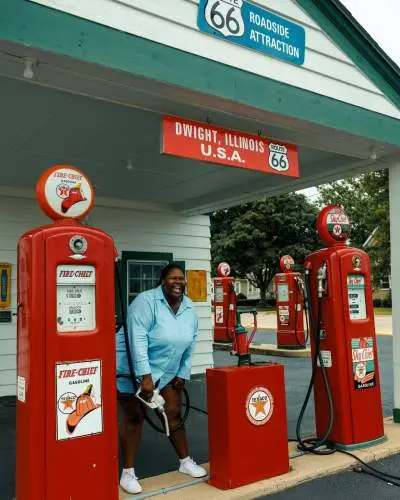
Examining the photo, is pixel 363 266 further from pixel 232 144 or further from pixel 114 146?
pixel 114 146

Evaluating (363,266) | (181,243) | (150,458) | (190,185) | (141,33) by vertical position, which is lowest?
(150,458)

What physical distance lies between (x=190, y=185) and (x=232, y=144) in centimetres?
296

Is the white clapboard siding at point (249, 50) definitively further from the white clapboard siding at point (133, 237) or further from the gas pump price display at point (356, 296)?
the white clapboard siding at point (133, 237)

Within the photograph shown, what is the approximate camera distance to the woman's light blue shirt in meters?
3.96

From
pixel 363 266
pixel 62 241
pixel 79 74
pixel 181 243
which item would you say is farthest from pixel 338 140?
pixel 181 243

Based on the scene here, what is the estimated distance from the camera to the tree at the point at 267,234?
34.7m

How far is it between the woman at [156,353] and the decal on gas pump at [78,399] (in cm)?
43

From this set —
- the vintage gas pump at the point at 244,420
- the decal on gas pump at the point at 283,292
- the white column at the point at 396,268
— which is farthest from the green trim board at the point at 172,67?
the decal on gas pump at the point at 283,292

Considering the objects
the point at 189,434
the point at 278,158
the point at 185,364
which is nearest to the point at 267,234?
the point at 189,434

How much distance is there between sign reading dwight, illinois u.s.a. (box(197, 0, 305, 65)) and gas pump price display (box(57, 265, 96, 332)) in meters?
2.23

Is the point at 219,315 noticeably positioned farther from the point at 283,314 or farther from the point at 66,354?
the point at 66,354

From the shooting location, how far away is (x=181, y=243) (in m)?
9.15

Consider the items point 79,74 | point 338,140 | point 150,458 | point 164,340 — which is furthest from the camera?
point 338,140

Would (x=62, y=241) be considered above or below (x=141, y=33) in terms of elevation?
below
